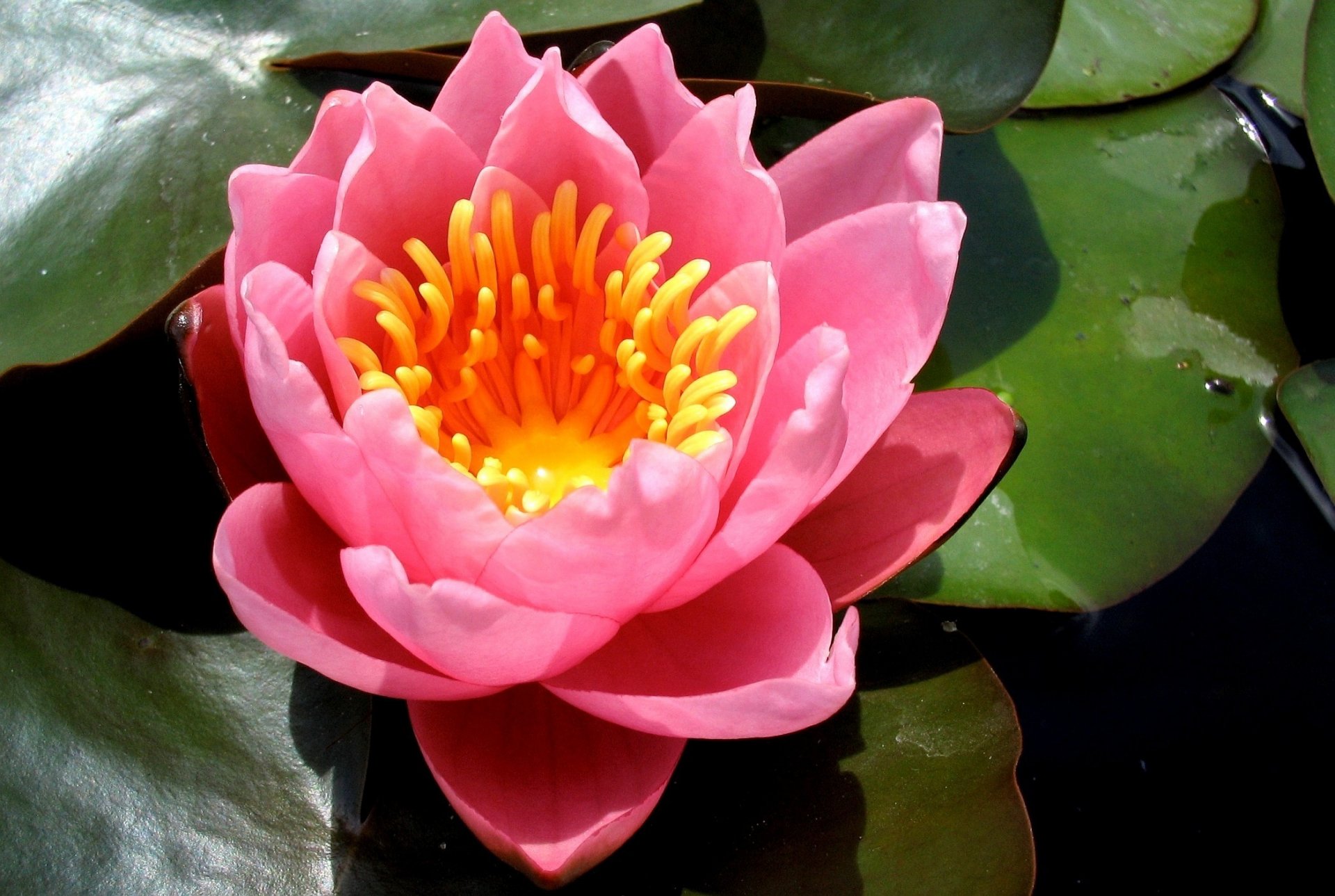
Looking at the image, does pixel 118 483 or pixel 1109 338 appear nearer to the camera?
pixel 118 483

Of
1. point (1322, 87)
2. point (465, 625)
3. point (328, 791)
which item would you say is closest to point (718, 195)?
point (465, 625)

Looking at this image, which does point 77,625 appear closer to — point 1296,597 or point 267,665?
point 267,665

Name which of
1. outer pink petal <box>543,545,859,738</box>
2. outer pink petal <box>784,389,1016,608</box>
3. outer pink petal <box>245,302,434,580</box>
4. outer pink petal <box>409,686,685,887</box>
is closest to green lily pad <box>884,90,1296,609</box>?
outer pink petal <box>784,389,1016,608</box>

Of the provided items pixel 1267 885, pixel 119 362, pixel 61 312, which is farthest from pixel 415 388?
pixel 1267 885

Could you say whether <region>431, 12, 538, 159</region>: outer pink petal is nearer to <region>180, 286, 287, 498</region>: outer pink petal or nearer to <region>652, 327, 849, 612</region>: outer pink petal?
<region>180, 286, 287, 498</region>: outer pink petal

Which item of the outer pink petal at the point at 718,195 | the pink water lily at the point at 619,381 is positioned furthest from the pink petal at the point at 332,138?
the outer pink petal at the point at 718,195

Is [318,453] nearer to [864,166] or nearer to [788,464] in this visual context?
[788,464]
